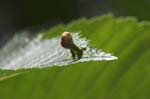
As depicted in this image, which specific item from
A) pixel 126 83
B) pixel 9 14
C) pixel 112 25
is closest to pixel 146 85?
pixel 126 83

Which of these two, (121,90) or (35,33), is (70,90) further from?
(35,33)

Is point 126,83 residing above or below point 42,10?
below

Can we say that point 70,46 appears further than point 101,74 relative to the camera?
No

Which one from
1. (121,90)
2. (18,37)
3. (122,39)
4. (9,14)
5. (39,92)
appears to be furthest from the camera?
(9,14)

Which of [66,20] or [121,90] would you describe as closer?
[121,90]

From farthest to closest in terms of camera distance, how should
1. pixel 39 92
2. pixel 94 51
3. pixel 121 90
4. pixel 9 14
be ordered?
pixel 9 14 < pixel 121 90 < pixel 39 92 < pixel 94 51

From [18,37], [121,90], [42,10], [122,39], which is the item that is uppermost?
[42,10]

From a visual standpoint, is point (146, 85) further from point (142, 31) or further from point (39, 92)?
point (39, 92)
